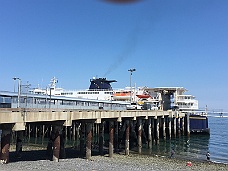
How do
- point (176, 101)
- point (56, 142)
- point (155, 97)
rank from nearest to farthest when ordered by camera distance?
point (56, 142)
point (176, 101)
point (155, 97)

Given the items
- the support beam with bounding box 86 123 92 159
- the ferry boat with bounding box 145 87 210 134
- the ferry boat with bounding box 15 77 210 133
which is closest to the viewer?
the support beam with bounding box 86 123 92 159

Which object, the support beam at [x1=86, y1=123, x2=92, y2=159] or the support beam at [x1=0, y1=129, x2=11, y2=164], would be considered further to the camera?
the support beam at [x1=86, y1=123, x2=92, y2=159]

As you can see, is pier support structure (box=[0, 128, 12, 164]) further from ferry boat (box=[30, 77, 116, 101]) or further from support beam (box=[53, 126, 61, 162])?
ferry boat (box=[30, 77, 116, 101])

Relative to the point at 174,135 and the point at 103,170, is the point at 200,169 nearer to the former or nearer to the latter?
the point at 103,170

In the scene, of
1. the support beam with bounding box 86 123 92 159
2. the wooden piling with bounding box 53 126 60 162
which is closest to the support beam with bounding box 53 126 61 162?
the wooden piling with bounding box 53 126 60 162

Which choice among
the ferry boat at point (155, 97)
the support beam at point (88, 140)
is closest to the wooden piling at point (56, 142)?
Answer: the support beam at point (88, 140)

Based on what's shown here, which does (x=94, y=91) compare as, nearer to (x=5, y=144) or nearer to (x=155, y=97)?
(x=155, y=97)

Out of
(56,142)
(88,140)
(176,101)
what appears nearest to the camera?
(56,142)

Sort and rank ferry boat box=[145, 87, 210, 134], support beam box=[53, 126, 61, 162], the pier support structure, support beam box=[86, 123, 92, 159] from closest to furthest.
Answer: the pier support structure → support beam box=[53, 126, 61, 162] → support beam box=[86, 123, 92, 159] → ferry boat box=[145, 87, 210, 134]

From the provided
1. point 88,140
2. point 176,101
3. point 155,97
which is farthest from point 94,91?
point 88,140

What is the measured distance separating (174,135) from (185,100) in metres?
20.5

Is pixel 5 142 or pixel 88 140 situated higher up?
pixel 5 142

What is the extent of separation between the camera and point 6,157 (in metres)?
17.4

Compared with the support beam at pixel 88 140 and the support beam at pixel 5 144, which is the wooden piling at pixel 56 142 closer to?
the support beam at pixel 88 140
